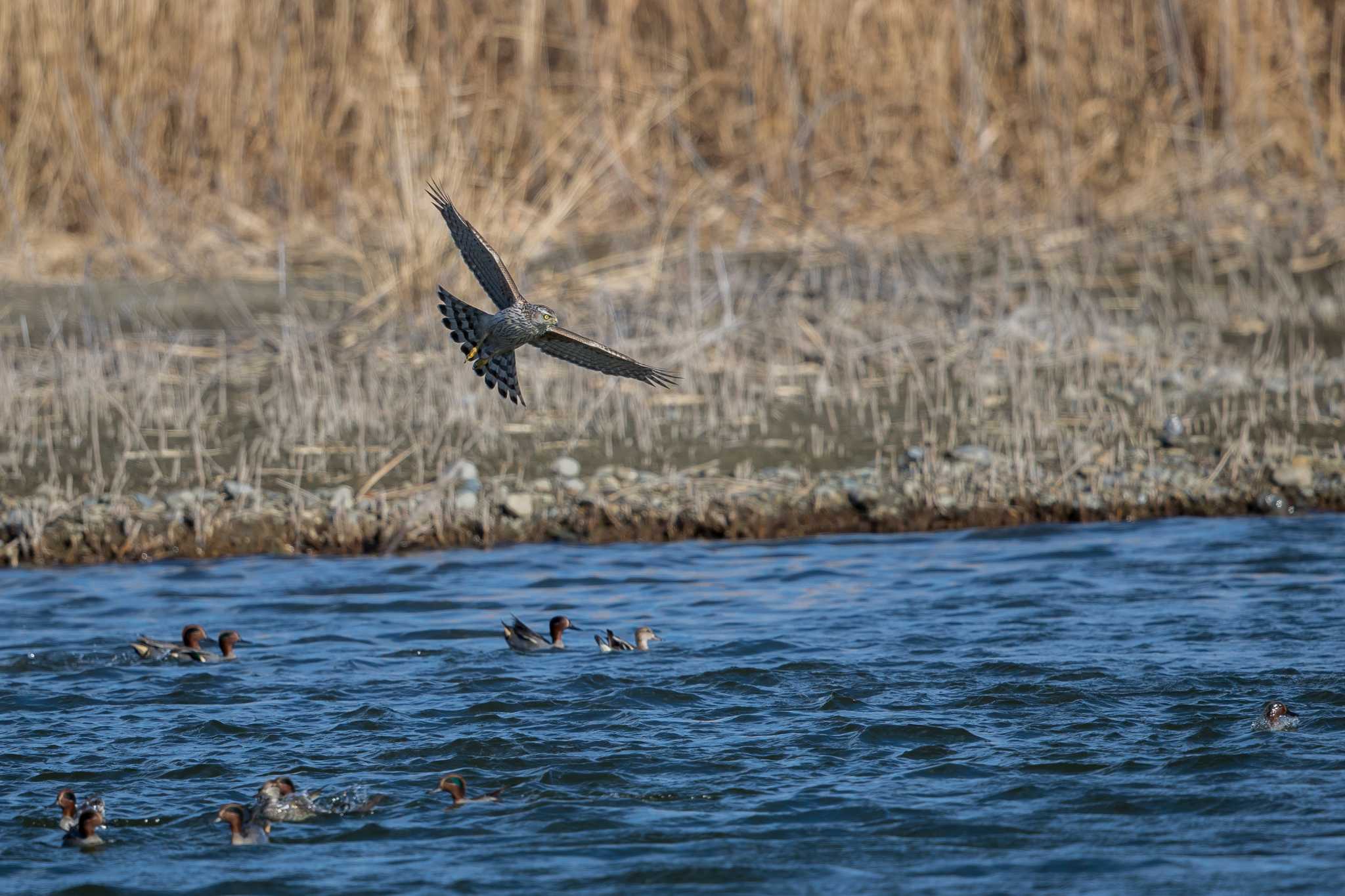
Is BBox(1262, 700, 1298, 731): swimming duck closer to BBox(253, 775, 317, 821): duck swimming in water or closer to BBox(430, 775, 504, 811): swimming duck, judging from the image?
BBox(430, 775, 504, 811): swimming duck

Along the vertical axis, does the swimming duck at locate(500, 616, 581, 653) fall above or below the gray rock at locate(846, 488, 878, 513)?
below

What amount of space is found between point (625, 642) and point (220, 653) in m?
1.60

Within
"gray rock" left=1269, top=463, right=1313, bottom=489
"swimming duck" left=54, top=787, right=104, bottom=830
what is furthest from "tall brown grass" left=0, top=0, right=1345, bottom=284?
"swimming duck" left=54, top=787, right=104, bottom=830

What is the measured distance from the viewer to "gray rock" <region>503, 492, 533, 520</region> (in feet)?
30.5

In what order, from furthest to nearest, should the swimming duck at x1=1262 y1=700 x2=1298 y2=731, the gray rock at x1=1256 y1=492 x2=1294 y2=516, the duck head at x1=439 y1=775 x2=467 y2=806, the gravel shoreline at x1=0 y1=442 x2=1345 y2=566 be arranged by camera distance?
1. the gray rock at x1=1256 y1=492 x2=1294 y2=516
2. the gravel shoreline at x1=0 y1=442 x2=1345 y2=566
3. the swimming duck at x1=1262 y1=700 x2=1298 y2=731
4. the duck head at x1=439 y1=775 x2=467 y2=806

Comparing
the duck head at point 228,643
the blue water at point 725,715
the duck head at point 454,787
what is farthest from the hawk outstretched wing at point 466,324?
the duck head at point 228,643

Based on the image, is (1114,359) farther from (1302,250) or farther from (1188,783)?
(1188,783)

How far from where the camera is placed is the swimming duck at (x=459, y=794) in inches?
228

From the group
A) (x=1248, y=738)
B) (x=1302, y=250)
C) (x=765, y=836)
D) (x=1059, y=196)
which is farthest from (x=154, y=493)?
(x=1302, y=250)

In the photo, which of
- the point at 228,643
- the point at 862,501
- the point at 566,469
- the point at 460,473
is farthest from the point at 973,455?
the point at 228,643

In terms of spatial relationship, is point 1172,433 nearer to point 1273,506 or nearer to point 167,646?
point 1273,506

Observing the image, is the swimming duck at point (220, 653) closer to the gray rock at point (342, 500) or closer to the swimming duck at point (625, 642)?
the swimming duck at point (625, 642)

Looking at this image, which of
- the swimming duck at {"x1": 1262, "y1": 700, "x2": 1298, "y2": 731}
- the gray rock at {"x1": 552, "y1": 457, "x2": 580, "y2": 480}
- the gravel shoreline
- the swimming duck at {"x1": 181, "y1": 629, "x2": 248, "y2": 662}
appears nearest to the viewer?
the swimming duck at {"x1": 1262, "y1": 700, "x2": 1298, "y2": 731}

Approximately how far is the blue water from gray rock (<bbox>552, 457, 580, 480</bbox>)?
539 mm
